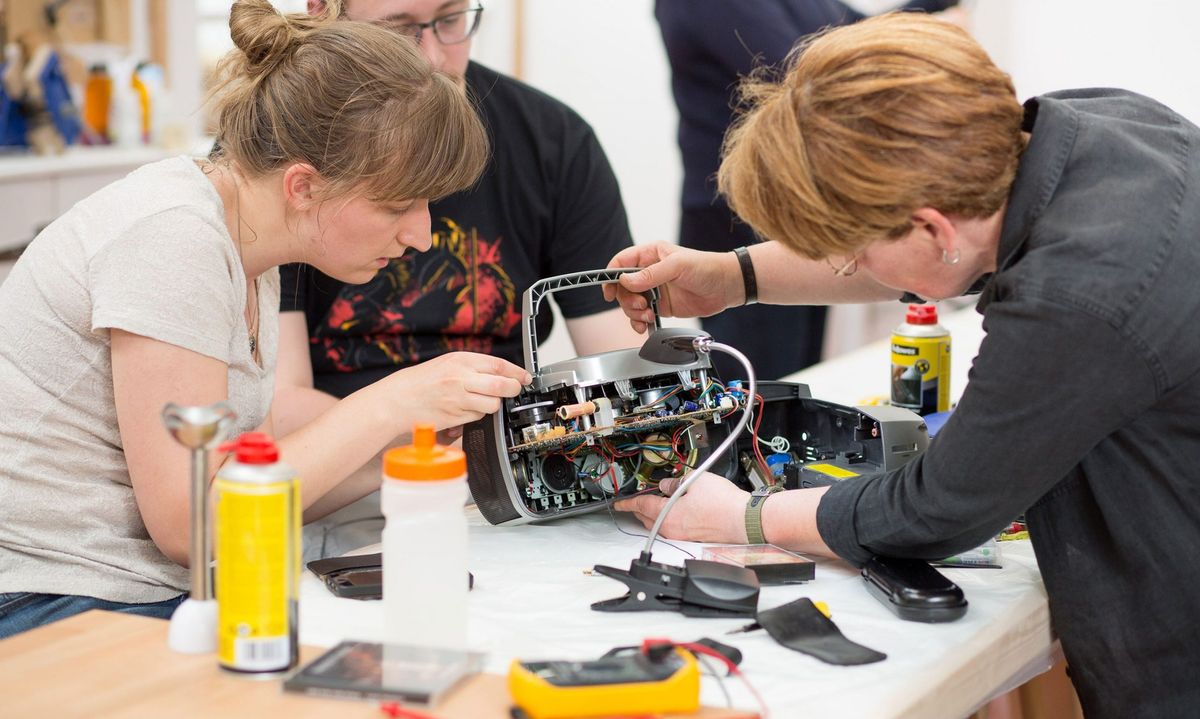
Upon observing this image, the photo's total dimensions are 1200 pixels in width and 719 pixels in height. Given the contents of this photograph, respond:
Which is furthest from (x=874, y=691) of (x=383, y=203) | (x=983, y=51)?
(x=383, y=203)

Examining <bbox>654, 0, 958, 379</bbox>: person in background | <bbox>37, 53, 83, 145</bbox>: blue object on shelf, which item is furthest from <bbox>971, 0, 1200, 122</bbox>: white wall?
<bbox>37, 53, 83, 145</bbox>: blue object on shelf

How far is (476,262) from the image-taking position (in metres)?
1.99

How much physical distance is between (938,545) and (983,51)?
502 mm

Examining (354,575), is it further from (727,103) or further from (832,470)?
(727,103)

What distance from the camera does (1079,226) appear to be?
3.68ft

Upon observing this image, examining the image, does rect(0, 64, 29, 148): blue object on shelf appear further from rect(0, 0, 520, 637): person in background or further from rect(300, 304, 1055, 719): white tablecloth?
rect(300, 304, 1055, 719): white tablecloth

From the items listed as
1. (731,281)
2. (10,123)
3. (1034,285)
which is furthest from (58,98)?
(1034,285)

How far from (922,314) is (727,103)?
1.01 m

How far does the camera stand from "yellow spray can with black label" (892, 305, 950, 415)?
182 cm

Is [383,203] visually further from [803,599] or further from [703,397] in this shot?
[803,599]

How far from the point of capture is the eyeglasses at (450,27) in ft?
5.93

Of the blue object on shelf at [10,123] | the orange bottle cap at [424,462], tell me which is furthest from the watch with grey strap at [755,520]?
the blue object on shelf at [10,123]

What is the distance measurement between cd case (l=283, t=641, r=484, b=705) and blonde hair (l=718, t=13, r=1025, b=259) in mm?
531

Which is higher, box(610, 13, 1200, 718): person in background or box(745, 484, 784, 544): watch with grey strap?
box(610, 13, 1200, 718): person in background
